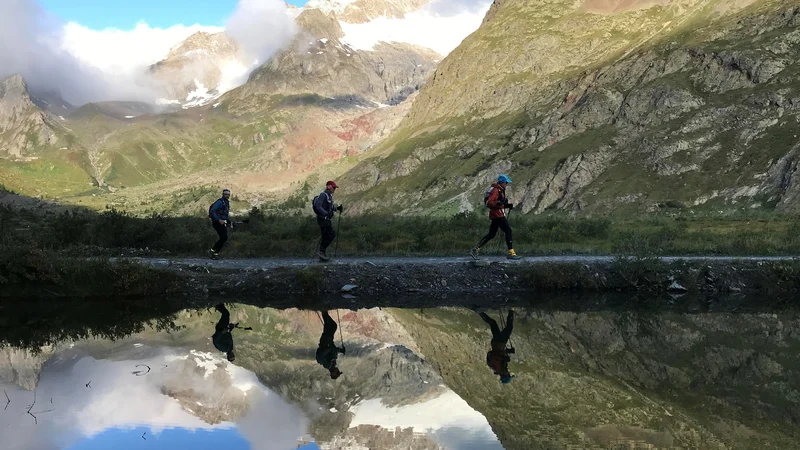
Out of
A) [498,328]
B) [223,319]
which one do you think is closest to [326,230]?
[223,319]

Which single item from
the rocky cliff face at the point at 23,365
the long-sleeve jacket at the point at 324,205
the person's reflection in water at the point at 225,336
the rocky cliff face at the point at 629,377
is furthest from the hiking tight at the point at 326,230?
the rocky cliff face at the point at 23,365

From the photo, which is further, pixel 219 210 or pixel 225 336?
pixel 219 210

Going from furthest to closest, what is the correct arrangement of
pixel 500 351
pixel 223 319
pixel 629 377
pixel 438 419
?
pixel 223 319
pixel 500 351
pixel 629 377
pixel 438 419

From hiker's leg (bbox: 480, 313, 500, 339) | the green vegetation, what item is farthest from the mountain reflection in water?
the green vegetation

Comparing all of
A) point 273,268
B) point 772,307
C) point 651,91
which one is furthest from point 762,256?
point 651,91

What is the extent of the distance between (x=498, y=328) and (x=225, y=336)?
7381 mm

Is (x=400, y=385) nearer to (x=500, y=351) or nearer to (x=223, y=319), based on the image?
(x=500, y=351)

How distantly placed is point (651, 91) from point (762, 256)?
81591 mm

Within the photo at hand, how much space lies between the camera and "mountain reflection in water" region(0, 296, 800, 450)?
31.6ft

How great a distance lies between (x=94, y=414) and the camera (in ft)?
33.9

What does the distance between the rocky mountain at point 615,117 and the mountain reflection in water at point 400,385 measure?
62.3 meters

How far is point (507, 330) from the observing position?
56.9ft

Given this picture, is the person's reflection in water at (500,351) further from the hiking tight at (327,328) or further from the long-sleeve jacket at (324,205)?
the long-sleeve jacket at (324,205)

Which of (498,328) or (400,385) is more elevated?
(498,328)
